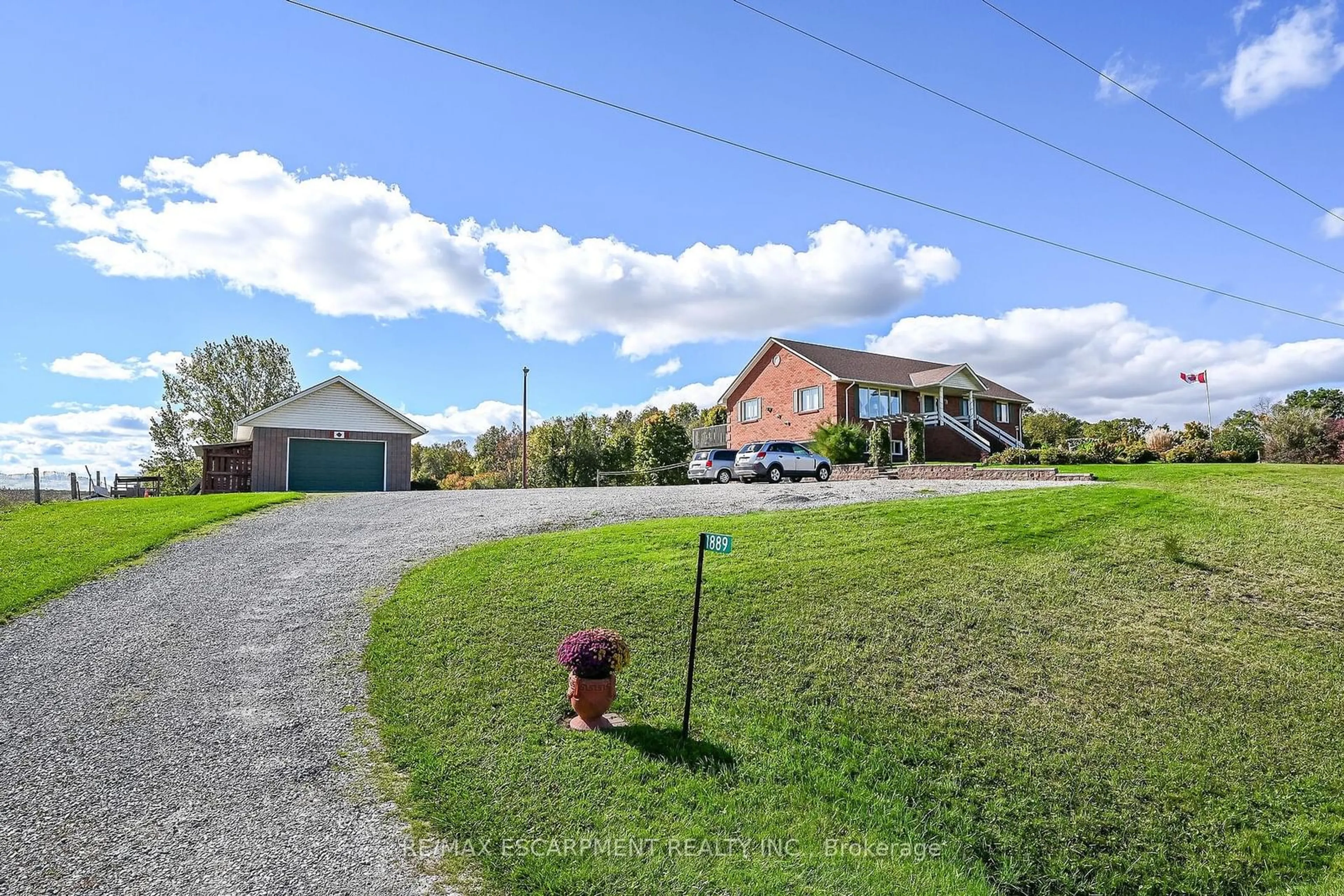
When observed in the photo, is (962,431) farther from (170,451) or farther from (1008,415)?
(170,451)

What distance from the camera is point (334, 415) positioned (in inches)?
1025

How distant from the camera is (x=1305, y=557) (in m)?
9.34

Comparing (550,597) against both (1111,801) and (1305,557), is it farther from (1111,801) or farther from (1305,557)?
(1305,557)

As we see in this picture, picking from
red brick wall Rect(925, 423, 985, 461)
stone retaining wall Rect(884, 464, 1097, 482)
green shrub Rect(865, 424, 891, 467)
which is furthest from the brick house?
stone retaining wall Rect(884, 464, 1097, 482)

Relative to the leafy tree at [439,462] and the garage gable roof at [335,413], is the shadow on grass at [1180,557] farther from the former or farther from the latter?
the leafy tree at [439,462]

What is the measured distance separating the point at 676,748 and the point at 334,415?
25153 millimetres

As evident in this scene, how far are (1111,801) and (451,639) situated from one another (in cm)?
577

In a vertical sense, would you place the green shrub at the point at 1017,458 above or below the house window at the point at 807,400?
below

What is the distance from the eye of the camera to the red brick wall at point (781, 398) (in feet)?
105

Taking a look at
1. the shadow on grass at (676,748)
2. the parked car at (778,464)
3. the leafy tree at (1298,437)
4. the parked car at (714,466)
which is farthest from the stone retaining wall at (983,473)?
the shadow on grass at (676,748)

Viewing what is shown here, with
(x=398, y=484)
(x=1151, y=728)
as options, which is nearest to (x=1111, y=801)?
(x=1151, y=728)

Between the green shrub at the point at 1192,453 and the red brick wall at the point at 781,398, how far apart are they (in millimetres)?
13037

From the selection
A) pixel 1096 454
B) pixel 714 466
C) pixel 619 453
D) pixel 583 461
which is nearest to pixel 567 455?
pixel 583 461

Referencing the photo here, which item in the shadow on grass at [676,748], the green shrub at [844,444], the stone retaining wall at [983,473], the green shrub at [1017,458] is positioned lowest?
the shadow on grass at [676,748]
